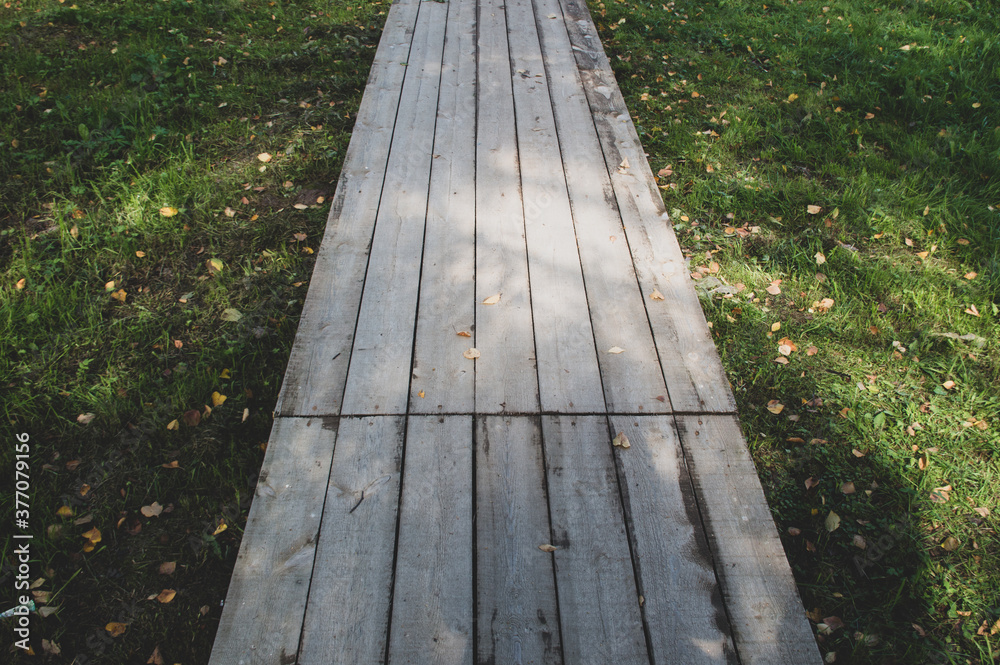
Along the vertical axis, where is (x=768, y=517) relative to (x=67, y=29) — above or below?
below

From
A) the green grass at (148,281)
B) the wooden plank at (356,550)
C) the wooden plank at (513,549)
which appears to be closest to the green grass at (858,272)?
the wooden plank at (513,549)

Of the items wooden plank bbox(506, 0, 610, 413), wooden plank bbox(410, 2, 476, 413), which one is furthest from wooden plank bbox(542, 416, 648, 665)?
wooden plank bbox(410, 2, 476, 413)

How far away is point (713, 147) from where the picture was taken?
3.34 metres

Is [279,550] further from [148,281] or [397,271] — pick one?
[148,281]

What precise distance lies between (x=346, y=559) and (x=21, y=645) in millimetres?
870

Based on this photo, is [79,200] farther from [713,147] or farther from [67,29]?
[713,147]

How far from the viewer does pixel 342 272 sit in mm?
2363

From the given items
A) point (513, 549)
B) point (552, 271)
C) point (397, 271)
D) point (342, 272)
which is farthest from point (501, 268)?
point (513, 549)

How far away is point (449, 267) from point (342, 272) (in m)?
0.44

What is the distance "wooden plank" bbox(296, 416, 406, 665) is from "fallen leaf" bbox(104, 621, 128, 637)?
1.41ft

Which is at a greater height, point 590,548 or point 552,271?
point 552,271

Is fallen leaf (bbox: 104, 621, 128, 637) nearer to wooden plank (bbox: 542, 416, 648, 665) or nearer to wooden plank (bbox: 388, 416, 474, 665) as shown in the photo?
wooden plank (bbox: 388, 416, 474, 665)

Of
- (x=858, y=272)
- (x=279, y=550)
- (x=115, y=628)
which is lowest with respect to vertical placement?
(x=115, y=628)

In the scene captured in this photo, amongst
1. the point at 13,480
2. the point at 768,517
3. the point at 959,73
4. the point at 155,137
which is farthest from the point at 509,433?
the point at 959,73
